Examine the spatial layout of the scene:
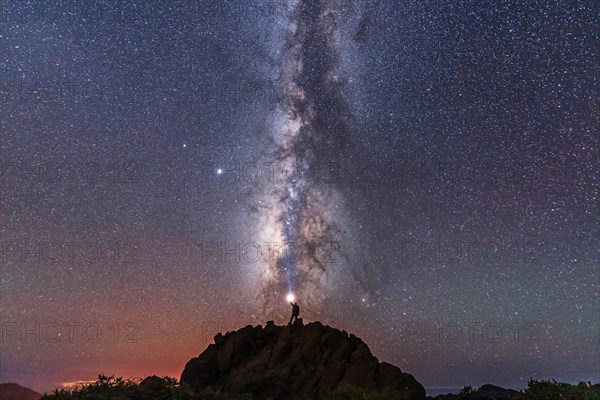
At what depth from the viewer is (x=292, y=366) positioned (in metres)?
39.0

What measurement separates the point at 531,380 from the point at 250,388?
20.5m

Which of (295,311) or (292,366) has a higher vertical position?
(295,311)

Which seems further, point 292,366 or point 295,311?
point 295,311

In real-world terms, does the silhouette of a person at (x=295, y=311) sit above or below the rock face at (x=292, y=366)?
above

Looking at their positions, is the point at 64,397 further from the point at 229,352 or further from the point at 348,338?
the point at 348,338

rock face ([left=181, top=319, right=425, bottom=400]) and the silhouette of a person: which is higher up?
the silhouette of a person

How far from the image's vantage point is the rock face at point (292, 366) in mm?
36500

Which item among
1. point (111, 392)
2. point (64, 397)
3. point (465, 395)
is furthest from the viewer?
point (465, 395)

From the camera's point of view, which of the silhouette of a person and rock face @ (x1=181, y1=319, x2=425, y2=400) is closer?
rock face @ (x1=181, y1=319, x2=425, y2=400)

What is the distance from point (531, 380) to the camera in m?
28.0

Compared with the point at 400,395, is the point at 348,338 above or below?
above

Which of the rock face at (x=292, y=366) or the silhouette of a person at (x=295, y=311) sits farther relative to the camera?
the silhouette of a person at (x=295, y=311)

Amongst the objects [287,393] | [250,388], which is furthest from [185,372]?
[287,393]

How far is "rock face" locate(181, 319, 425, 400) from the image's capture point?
3650 centimetres
